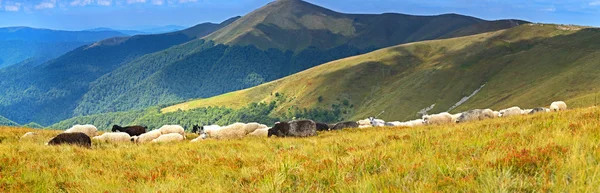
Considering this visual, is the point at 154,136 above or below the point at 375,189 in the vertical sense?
below

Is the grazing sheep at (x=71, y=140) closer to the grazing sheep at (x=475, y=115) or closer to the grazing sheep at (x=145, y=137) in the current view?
the grazing sheep at (x=145, y=137)

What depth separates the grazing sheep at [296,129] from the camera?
72.7 feet

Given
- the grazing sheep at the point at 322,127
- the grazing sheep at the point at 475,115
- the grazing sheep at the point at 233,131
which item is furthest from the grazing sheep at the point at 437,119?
the grazing sheep at the point at 233,131

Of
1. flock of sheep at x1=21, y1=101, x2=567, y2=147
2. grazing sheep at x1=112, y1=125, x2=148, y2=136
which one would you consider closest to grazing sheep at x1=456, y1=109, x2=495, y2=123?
flock of sheep at x1=21, y1=101, x2=567, y2=147

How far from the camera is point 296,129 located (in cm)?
2241

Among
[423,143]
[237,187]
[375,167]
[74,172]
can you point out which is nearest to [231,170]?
[237,187]

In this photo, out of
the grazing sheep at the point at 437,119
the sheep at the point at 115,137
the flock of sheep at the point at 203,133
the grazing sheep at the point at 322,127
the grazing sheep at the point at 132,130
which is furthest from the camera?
the grazing sheep at the point at 437,119

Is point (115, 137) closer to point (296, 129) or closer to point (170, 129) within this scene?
point (170, 129)

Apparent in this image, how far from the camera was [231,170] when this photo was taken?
313 inches

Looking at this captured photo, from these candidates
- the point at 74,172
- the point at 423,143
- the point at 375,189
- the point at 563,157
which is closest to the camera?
the point at 375,189

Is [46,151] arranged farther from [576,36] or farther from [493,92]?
[576,36]

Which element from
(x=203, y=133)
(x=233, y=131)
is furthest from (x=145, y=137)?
(x=233, y=131)

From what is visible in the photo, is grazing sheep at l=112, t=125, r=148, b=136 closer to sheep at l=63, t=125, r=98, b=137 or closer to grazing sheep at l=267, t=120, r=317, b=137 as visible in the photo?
sheep at l=63, t=125, r=98, b=137

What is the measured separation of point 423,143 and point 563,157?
3.39 m
